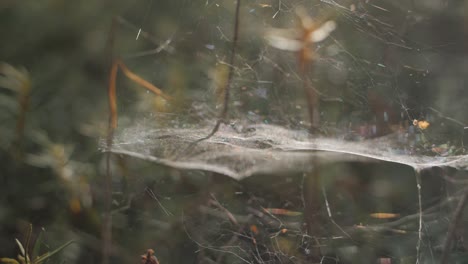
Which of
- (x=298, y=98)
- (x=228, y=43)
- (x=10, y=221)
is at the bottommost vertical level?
(x=10, y=221)

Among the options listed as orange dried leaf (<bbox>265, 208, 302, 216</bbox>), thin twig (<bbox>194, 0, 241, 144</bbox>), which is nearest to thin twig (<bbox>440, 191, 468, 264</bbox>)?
orange dried leaf (<bbox>265, 208, 302, 216</bbox>)

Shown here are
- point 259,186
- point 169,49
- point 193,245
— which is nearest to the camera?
point 193,245

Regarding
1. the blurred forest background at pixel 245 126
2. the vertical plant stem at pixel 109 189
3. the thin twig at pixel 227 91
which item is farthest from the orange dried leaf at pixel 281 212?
the vertical plant stem at pixel 109 189

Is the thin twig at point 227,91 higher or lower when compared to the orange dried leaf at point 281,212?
higher

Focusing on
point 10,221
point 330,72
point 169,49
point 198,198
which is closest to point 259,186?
point 198,198

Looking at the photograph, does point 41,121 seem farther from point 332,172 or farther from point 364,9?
point 364,9

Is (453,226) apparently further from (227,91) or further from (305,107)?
(227,91)

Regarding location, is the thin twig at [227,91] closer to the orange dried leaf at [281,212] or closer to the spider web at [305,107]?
the spider web at [305,107]

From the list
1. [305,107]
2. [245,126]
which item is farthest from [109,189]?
[305,107]
